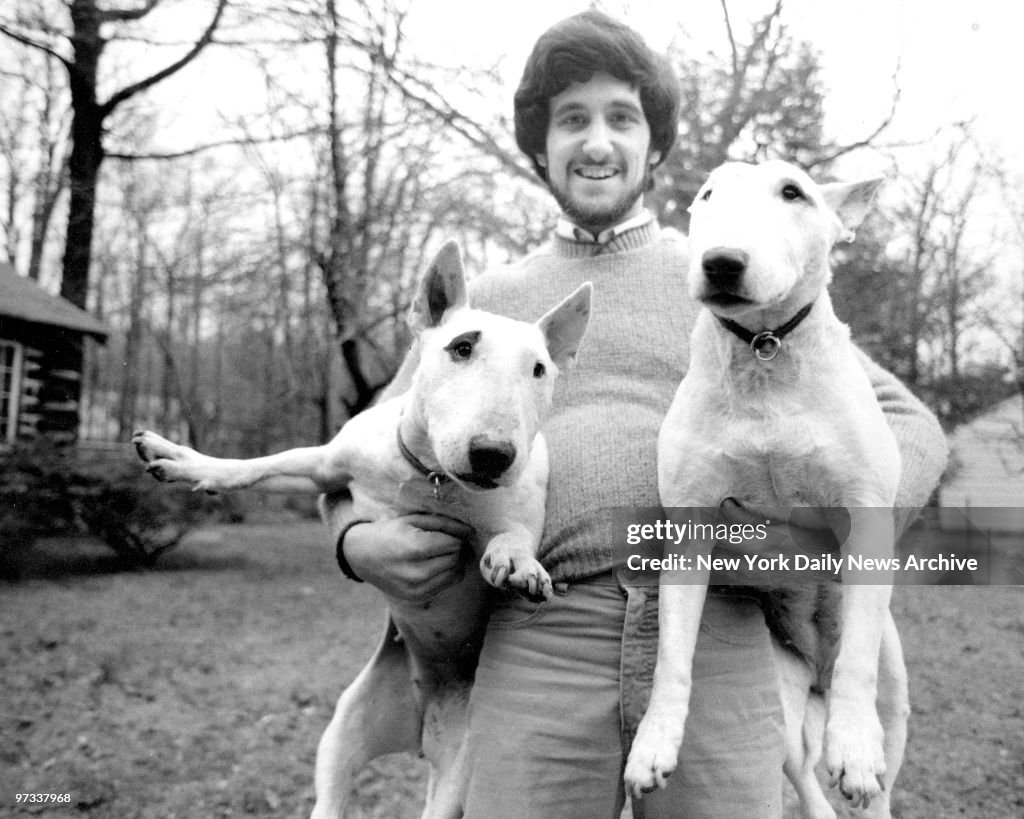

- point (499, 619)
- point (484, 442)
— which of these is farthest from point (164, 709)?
point (484, 442)

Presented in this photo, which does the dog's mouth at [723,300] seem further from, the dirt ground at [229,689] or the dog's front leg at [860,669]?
the dirt ground at [229,689]

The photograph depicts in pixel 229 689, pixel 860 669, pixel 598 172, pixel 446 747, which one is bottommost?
pixel 229 689

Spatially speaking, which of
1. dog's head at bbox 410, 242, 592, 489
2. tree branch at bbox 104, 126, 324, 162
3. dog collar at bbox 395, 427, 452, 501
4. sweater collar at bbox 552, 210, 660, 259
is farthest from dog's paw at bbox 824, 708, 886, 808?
tree branch at bbox 104, 126, 324, 162

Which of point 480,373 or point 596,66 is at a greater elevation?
point 596,66

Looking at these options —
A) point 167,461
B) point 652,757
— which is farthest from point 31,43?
point 652,757

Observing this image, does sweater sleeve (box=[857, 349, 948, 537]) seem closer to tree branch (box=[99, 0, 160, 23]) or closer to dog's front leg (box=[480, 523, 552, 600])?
dog's front leg (box=[480, 523, 552, 600])

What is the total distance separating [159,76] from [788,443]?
11.1 metres

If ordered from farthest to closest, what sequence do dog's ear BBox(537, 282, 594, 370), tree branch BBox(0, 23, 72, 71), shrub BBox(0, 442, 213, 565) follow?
shrub BBox(0, 442, 213, 565), tree branch BBox(0, 23, 72, 71), dog's ear BBox(537, 282, 594, 370)

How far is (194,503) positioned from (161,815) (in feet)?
24.7

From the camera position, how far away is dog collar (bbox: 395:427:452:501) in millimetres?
2316

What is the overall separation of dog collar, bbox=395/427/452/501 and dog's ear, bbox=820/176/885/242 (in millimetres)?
1130

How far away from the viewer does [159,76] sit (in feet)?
35.6

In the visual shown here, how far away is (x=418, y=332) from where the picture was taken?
7.91 feet

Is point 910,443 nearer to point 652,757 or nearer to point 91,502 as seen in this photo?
point 652,757
